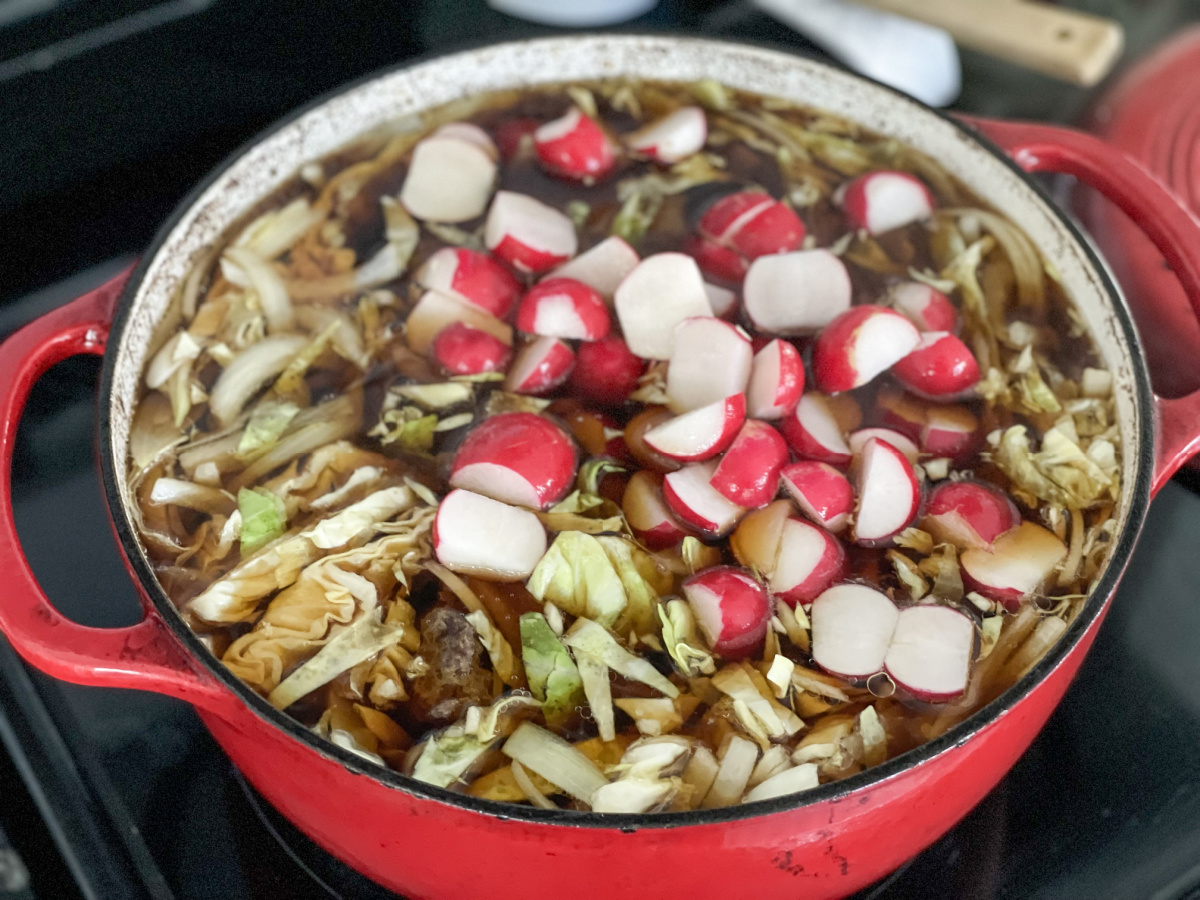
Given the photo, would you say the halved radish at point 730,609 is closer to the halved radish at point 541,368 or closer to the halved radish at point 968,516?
the halved radish at point 968,516

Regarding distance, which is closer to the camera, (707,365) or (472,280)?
(707,365)

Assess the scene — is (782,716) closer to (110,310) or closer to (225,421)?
(225,421)

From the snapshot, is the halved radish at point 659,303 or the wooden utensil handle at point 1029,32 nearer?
the halved radish at point 659,303

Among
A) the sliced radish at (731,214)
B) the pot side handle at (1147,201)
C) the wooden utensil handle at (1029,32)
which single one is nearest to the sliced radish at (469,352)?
the sliced radish at (731,214)

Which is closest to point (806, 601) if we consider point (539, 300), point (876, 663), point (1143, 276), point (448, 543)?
point (876, 663)

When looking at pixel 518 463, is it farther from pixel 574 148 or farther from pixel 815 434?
pixel 574 148

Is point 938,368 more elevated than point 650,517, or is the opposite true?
point 938,368

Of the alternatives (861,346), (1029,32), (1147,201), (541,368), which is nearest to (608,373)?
(541,368)
